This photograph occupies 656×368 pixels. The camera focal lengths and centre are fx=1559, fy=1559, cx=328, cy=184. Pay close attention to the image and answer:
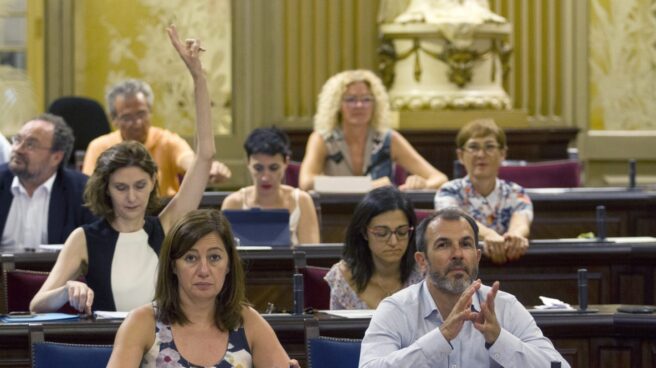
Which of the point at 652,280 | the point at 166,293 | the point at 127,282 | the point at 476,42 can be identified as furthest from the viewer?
the point at 476,42

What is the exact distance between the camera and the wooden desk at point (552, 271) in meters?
5.69

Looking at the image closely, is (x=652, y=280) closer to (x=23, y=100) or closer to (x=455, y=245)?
(x=455, y=245)

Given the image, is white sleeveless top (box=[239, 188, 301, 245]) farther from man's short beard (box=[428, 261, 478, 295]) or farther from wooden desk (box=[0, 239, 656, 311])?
man's short beard (box=[428, 261, 478, 295])

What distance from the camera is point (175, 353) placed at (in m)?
3.74

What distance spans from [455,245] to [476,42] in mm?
5536

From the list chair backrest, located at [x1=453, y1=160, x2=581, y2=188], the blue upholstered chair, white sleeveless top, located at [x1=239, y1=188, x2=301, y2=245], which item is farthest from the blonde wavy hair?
the blue upholstered chair

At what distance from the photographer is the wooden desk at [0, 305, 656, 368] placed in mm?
4367

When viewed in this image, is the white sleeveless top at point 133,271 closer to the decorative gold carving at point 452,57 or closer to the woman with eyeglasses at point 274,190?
the woman with eyeglasses at point 274,190

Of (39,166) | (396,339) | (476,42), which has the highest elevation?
(476,42)

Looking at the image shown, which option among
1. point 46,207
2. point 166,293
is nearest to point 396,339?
point 166,293

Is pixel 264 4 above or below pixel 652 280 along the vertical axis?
above

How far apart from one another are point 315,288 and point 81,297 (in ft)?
2.78

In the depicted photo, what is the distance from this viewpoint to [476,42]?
30.7 ft

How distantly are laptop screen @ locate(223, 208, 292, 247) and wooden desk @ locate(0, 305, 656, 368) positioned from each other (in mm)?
1473
